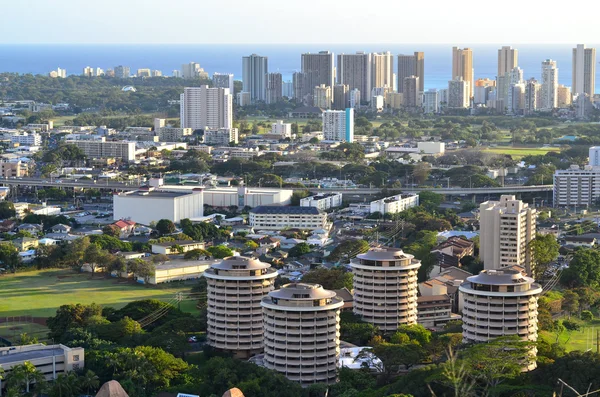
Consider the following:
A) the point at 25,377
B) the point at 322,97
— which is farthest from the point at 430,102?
the point at 25,377

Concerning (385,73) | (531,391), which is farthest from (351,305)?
(385,73)

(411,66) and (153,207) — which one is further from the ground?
(411,66)

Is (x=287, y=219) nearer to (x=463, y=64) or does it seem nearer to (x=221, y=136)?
(x=221, y=136)

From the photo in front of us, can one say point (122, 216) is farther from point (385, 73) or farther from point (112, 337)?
point (385, 73)

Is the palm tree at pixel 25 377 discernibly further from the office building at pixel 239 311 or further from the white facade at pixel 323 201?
the white facade at pixel 323 201

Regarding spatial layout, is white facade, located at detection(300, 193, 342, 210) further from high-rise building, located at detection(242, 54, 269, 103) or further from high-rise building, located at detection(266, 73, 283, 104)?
high-rise building, located at detection(242, 54, 269, 103)

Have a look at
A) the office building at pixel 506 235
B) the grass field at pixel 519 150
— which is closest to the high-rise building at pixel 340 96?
the grass field at pixel 519 150

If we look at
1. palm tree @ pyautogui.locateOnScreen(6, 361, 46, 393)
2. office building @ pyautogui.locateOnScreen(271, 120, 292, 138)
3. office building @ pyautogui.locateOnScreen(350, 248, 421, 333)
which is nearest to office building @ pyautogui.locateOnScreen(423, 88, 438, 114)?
office building @ pyautogui.locateOnScreen(271, 120, 292, 138)
